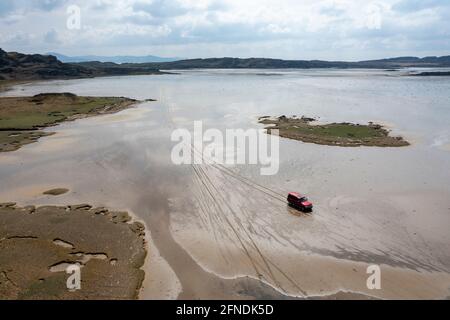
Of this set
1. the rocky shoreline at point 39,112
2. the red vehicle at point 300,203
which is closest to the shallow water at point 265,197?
the red vehicle at point 300,203

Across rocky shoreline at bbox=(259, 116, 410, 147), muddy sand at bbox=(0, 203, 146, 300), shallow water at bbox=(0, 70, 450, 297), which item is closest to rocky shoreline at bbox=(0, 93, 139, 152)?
shallow water at bbox=(0, 70, 450, 297)

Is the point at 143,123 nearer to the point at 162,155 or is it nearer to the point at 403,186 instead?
the point at 162,155

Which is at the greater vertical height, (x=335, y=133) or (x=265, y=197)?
(x=335, y=133)

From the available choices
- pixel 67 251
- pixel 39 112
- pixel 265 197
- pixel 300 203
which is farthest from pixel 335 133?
pixel 39 112

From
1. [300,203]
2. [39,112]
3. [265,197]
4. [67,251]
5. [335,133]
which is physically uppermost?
[39,112]

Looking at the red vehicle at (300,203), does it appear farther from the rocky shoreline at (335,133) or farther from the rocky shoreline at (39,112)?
the rocky shoreline at (39,112)

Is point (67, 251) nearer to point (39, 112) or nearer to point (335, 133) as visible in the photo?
point (335, 133)

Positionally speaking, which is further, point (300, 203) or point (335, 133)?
point (335, 133)
